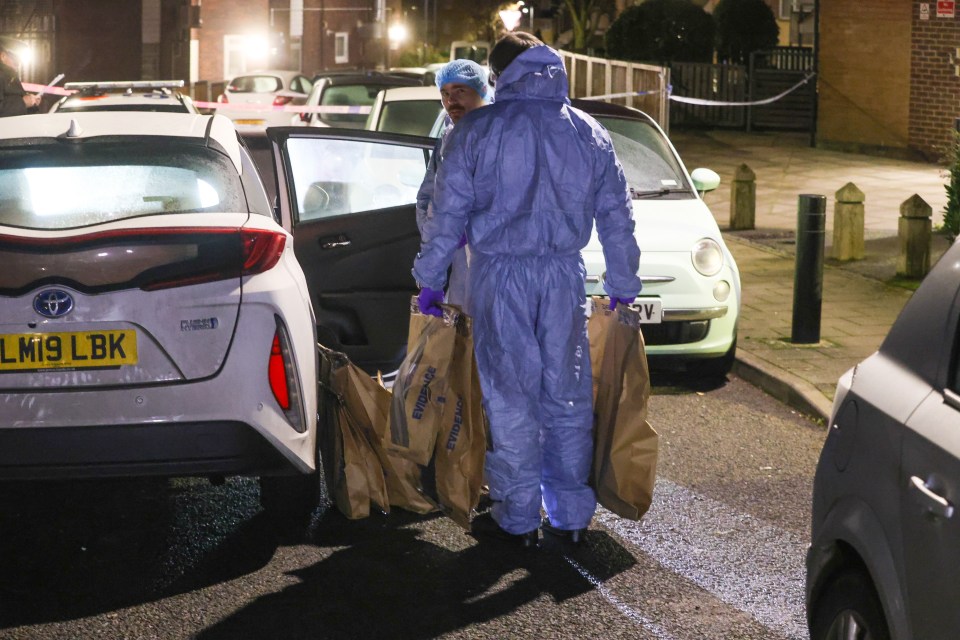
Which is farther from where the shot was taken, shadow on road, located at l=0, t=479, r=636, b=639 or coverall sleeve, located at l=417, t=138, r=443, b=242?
coverall sleeve, located at l=417, t=138, r=443, b=242

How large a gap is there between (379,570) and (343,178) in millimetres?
2877

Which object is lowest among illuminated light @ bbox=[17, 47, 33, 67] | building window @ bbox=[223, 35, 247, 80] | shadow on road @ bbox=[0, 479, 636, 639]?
shadow on road @ bbox=[0, 479, 636, 639]

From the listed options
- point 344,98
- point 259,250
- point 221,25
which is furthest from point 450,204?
point 221,25

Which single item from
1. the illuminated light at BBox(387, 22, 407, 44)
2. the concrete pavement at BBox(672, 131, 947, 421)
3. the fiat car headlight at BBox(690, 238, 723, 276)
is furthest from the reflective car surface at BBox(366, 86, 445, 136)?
the illuminated light at BBox(387, 22, 407, 44)

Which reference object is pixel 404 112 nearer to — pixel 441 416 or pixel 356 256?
pixel 356 256

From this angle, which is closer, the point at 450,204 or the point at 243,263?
the point at 243,263

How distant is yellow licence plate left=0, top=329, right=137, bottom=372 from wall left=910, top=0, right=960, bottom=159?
20.1 m

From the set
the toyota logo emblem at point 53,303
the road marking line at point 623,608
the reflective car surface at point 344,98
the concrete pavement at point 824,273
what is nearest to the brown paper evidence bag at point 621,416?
the road marking line at point 623,608

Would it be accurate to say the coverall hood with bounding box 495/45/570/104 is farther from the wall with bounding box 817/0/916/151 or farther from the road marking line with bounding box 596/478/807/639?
the wall with bounding box 817/0/916/151

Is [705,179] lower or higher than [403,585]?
higher

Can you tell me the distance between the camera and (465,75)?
6273 millimetres

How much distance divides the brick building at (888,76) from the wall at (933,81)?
0.05 feet

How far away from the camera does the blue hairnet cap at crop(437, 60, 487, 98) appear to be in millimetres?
6273

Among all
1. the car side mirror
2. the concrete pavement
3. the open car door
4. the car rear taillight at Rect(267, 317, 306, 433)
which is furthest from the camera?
the car side mirror
